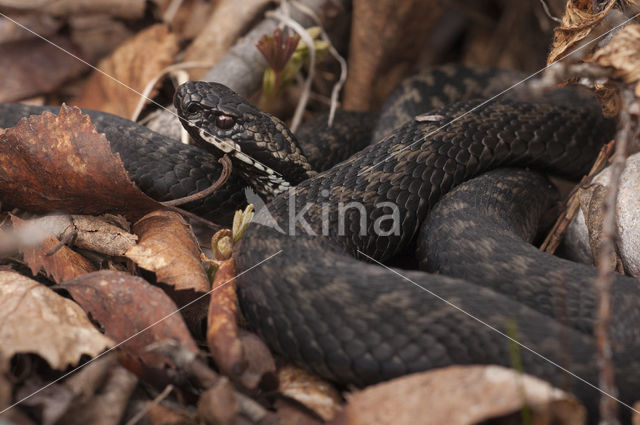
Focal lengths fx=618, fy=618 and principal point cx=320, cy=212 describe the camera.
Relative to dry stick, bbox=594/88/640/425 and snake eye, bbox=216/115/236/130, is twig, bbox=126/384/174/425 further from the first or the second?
snake eye, bbox=216/115/236/130

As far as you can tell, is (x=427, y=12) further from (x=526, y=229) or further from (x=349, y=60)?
(x=526, y=229)

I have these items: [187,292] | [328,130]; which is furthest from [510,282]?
[328,130]

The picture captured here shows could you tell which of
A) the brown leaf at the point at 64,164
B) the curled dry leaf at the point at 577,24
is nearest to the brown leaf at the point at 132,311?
the brown leaf at the point at 64,164

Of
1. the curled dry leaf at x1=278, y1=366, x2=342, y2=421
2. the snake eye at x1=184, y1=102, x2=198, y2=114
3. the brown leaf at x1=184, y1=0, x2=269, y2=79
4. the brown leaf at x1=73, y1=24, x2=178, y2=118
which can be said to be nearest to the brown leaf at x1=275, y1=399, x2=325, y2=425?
the curled dry leaf at x1=278, y1=366, x2=342, y2=421

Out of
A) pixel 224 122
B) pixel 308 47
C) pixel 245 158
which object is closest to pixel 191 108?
pixel 224 122

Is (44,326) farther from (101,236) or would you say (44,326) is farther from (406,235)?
(406,235)

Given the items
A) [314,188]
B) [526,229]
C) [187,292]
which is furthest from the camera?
[526,229]
